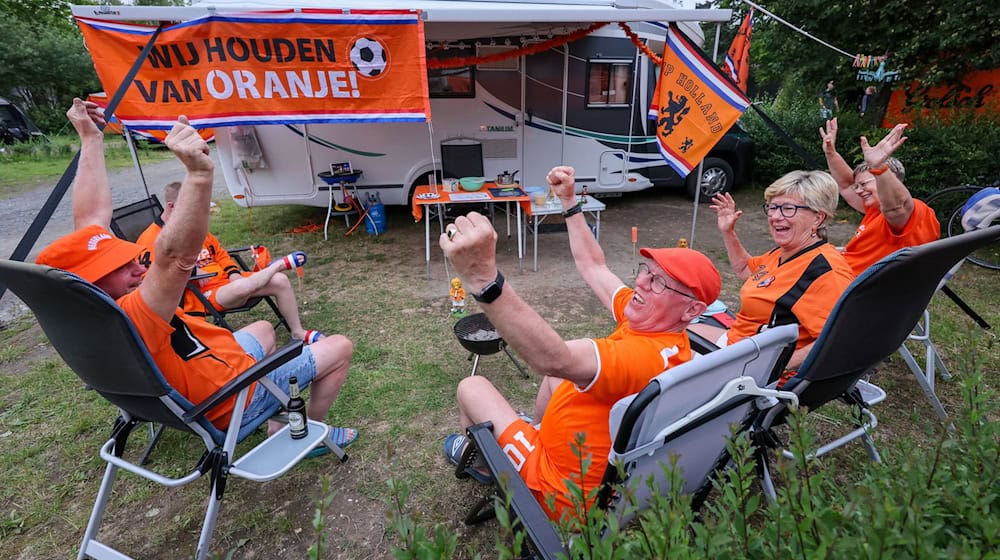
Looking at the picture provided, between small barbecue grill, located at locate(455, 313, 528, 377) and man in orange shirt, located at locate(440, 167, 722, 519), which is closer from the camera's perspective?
man in orange shirt, located at locate(440, 167, 722, 519)

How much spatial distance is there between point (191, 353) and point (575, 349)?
1568mm

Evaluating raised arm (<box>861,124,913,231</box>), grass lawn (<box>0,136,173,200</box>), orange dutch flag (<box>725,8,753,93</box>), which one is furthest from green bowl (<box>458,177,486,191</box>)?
Result: grass lawn (<box>0,136,173,200</box>)

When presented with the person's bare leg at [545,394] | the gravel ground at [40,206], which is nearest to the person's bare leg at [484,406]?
the person's bare leg at [545,394]

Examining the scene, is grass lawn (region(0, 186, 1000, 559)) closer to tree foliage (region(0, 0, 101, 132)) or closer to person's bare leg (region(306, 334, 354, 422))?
person's bare leg (region(306, 334, 354, 422))

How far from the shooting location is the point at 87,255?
1.68 meters

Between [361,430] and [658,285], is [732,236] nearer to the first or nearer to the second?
[658,285]

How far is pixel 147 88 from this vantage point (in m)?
3.86

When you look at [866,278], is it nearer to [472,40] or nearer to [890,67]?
[472,40]

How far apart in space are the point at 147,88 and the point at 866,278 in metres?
5.10

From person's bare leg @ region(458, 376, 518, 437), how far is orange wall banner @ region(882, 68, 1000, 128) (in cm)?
815

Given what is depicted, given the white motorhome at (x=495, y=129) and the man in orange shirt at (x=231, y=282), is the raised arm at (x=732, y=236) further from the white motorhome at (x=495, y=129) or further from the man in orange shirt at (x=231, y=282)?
the white motorhome at (x=495, y=129)

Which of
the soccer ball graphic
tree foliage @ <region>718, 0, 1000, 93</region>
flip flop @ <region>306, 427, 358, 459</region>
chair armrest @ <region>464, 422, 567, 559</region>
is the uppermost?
tree foliage @ <region>718, 0, 1000, 93</region>

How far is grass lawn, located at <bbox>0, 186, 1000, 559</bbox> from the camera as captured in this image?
2070 millimetres

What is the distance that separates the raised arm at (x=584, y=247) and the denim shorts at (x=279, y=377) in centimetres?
146
